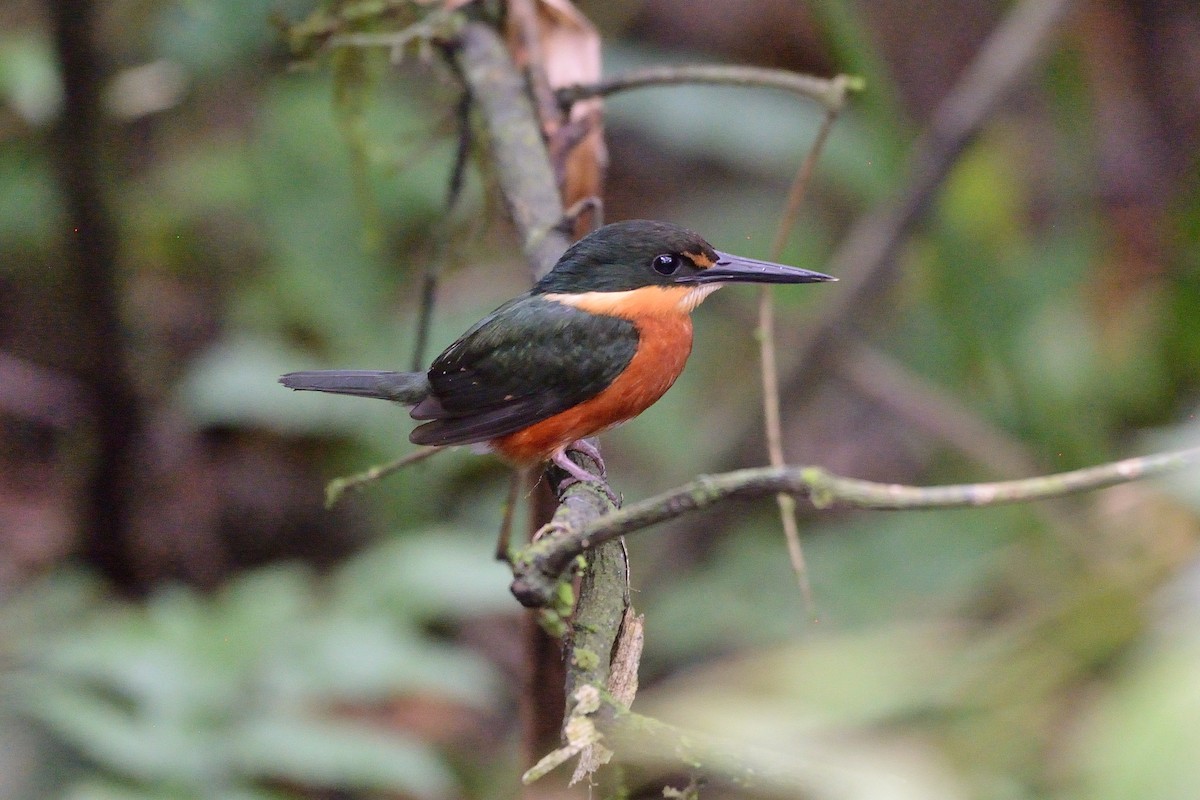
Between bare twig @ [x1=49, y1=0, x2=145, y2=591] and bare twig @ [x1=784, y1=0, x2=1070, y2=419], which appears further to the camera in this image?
bare twig @ [x1=784, y1=0, x2=1070, y2=419]

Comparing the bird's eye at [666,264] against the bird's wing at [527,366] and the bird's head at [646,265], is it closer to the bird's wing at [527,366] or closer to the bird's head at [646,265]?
the bird's head at [646,265]

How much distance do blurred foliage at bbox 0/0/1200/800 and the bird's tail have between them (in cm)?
40

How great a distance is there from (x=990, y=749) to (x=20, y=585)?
143 inches

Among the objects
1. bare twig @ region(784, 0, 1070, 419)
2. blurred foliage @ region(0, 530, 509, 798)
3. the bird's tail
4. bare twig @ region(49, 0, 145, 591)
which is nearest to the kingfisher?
the bird's tail

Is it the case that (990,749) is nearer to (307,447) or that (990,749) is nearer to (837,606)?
(837,606)

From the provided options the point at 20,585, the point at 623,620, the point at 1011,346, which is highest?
the point at 1011,346

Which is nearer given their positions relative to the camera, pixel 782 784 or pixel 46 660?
pixel 782 784

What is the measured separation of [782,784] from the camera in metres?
1.37

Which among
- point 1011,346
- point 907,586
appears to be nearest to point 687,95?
point 1011,346

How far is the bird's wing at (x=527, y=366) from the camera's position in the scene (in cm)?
228

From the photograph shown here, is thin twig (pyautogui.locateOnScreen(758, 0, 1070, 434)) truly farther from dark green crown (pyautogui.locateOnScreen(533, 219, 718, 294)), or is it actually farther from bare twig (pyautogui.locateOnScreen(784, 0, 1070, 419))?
dark green crown (pyautogui.locateOnScreen(533, 219, 718, 294))

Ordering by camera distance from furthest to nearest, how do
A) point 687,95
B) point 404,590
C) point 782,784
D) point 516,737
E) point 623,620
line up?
1. point 687,95
2. point 516,737
3. point 404,590
4. point 623,620
5. point 782,784

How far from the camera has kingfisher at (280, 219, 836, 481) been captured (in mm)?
2250

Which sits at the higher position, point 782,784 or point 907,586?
point 907,586
